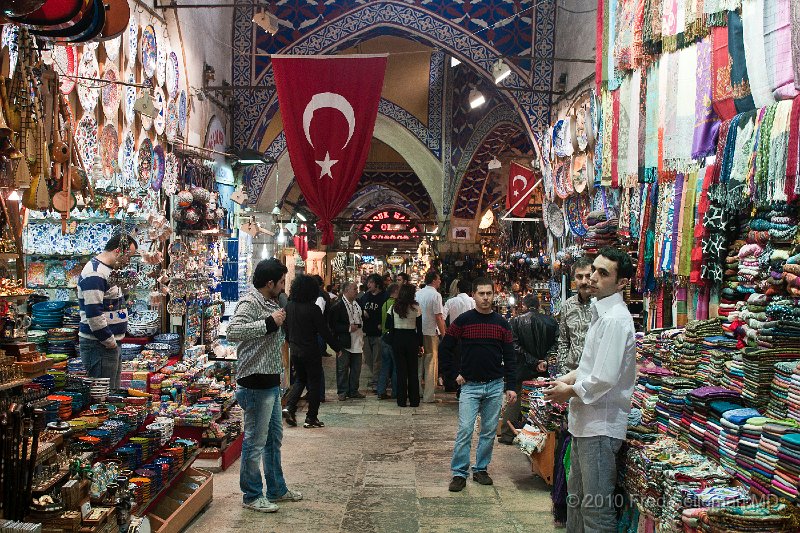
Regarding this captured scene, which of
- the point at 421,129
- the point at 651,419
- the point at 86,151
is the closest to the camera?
the point at 651,419

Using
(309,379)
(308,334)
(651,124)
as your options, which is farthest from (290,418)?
(651,124)

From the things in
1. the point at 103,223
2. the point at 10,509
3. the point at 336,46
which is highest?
the point at 336,46

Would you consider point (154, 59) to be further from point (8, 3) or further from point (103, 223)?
point (8, 3)

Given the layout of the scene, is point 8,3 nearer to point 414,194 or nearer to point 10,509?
point 10,509

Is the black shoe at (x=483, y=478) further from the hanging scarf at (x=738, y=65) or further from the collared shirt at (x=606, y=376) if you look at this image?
the hanging scarf at (x=738, y=65)

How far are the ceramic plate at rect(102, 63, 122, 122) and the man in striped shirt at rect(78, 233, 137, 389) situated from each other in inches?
52.7

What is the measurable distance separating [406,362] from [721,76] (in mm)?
4909

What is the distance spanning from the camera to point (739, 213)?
4016mm

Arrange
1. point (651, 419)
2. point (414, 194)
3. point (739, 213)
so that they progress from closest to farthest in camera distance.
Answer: point (651, 419), point (739, 213), point (414, 194)

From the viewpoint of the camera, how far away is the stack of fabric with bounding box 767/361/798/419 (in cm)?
277

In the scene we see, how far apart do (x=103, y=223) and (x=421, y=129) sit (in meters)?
8.73

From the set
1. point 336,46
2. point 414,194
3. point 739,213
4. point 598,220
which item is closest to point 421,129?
point 336,46

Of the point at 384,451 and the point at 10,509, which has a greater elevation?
the point at 10,509

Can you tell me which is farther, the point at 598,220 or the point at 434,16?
the point at 434,16
